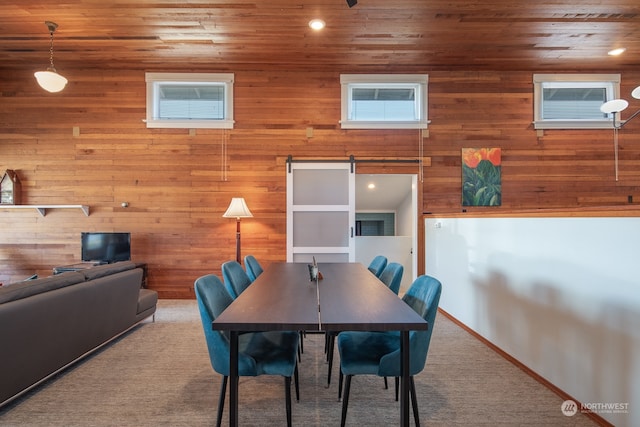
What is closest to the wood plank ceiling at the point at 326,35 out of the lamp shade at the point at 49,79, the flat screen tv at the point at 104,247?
the lamp shade at the point at 49,79

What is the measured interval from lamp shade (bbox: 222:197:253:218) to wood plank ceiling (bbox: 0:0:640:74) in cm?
201

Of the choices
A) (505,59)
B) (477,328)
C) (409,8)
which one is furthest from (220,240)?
(505,59)

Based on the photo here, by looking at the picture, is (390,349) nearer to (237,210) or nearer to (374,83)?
(237,210)

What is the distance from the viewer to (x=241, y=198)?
4391 mm

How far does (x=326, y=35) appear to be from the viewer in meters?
3.69

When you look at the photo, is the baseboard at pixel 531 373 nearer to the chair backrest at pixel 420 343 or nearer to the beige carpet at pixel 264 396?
the beige carpet at pixel 264 396

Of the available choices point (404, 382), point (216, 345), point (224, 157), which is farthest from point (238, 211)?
point (404, 382)

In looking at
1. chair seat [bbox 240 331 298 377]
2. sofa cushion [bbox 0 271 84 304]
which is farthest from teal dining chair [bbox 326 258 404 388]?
sofa cushion [bbox 0 271 84 304]

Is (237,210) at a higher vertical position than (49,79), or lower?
lower

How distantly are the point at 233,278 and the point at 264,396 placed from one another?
90 centimetres

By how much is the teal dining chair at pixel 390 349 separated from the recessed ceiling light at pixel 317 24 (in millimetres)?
3019

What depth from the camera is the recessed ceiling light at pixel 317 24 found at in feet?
11.1

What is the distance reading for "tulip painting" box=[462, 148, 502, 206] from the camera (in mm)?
4602

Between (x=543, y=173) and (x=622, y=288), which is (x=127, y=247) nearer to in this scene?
(x=622, y=288)
